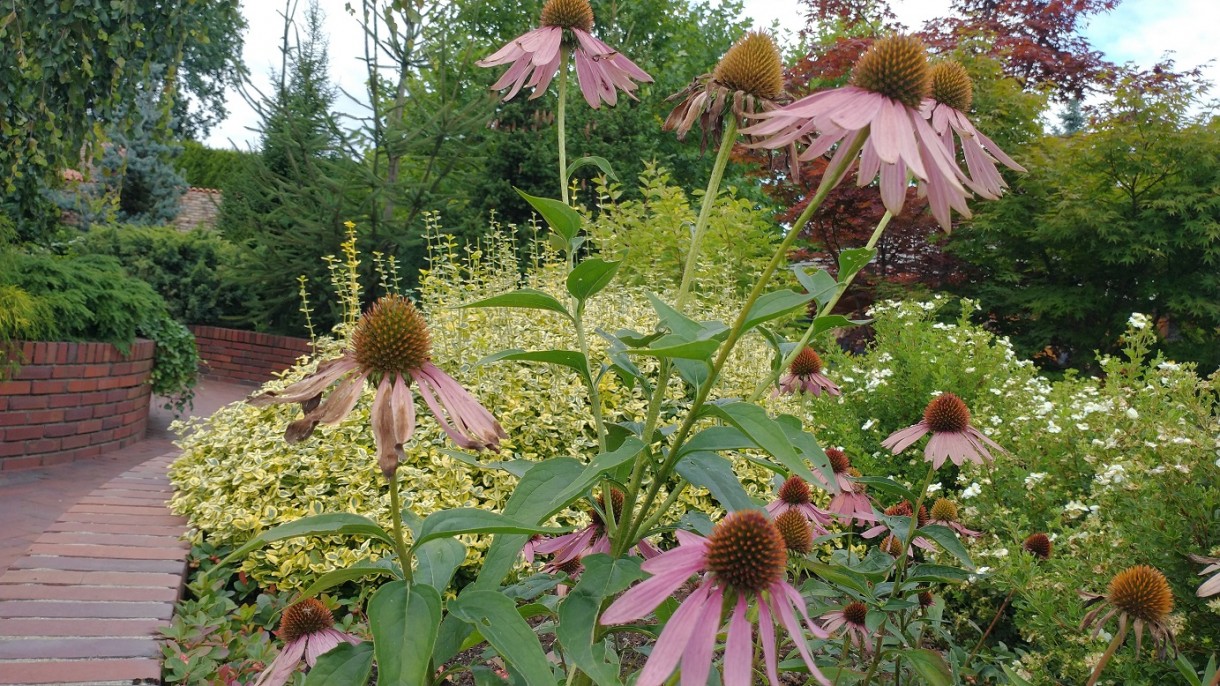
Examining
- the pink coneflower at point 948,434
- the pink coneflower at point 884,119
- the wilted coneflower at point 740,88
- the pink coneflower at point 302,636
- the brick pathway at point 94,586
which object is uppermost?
the wilted coneflower at point 740,88

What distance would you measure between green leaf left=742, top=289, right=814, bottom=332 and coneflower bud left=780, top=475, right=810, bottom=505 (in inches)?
30.0

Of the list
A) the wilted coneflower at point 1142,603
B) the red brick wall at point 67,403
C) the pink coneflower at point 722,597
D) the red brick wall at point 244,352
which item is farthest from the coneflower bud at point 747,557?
the red brick wall at point 244,352

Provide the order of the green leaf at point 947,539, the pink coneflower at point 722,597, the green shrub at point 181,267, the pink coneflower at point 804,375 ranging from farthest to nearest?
the green shrub at point 181,267
the pink coneflower at point 804,375
the green leaf at point 947,539
the pink coneflower at point 722,597

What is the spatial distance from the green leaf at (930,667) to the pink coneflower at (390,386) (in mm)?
950

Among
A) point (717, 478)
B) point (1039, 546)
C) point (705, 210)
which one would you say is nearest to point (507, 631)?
point (717, 478)

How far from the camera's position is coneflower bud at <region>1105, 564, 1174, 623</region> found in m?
1.18

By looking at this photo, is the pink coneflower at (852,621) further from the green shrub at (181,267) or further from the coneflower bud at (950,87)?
the green shrub at (181,267)

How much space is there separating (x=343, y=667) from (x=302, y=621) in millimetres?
453

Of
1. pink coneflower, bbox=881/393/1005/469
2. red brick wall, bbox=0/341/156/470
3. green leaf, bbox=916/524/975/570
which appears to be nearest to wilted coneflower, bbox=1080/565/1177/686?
green leaf, bbox=916/524/975/570

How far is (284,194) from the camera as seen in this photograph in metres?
7.28

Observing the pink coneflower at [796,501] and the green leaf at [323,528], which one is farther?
the pink coneflower at [796,501]

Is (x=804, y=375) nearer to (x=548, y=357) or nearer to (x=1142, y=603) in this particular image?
(x=1142, y=603)

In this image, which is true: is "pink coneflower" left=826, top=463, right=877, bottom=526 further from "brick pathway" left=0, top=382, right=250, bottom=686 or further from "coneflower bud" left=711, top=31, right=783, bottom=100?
"brick pathway" left=0, top=382, right=250, bottom=686

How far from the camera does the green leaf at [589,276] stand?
38.2 inches
